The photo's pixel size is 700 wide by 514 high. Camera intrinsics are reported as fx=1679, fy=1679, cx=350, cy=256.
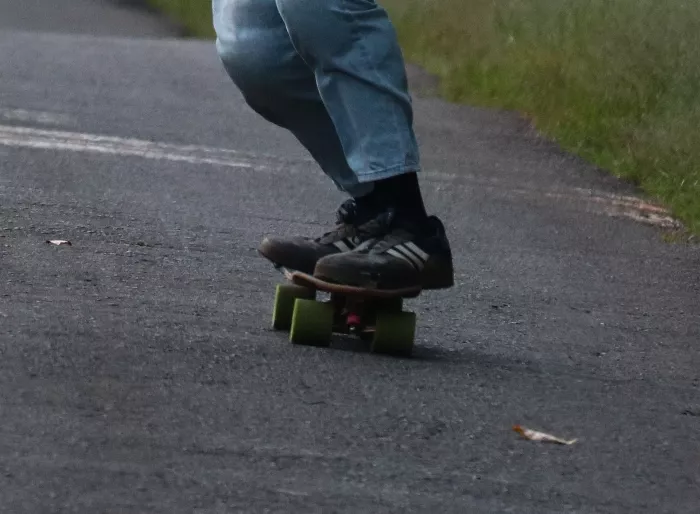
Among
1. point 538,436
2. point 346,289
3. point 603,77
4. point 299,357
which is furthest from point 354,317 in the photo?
point 603,77

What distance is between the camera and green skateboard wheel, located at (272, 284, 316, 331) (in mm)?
4215

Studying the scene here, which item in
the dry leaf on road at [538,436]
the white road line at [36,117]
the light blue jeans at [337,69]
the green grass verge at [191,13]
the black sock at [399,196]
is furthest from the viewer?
the green grass verge at [191,13]

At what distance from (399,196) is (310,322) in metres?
0.39

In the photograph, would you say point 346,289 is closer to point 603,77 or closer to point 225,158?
point 225,158

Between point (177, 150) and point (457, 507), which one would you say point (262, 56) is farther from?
point (177, 150)

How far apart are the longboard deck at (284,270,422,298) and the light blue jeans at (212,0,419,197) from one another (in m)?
0.26

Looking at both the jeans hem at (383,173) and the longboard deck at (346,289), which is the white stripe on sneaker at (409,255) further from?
the jeans hem at (383,173)

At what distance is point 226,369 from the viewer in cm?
366

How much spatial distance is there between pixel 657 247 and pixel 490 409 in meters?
3.55

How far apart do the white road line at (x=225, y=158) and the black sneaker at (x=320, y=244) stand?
3.79 meters

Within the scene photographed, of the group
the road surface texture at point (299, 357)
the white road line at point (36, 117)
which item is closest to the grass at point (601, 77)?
the road surface texture at point (299, 357)

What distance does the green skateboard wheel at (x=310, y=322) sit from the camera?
400 cm

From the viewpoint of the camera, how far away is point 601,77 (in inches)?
469

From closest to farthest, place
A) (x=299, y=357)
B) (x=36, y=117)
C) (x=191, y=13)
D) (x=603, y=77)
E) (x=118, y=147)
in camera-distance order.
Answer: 1. (x=299, y=357)
2. (x=118, y=147)
3. (x=36, y=117)
4. (x=603, y=77)
5. (x=191, y=13)
